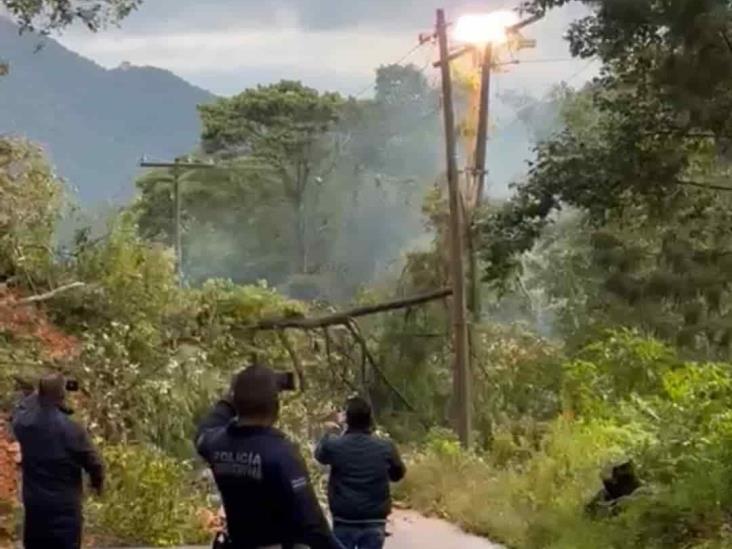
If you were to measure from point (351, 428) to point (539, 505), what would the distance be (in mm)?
7469

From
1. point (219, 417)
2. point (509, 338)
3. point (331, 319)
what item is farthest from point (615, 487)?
point (509, 338)

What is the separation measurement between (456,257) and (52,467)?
1522 cm

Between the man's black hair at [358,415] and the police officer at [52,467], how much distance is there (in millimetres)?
1410

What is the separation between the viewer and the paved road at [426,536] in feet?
47.3

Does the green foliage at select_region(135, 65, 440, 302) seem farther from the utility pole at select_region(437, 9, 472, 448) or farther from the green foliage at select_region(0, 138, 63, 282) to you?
the green foliage at select_region(0, 138, 63, 282)

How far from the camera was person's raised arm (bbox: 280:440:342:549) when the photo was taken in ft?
14.7

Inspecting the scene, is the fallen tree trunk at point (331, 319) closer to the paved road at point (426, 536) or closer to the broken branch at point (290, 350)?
the broken branch at point (290, 350)

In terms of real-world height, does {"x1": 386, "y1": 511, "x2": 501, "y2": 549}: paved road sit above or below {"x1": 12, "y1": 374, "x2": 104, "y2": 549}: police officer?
below

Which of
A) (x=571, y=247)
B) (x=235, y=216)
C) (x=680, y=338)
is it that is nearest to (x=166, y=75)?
(x=235, y=216)

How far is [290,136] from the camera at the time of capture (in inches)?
1795

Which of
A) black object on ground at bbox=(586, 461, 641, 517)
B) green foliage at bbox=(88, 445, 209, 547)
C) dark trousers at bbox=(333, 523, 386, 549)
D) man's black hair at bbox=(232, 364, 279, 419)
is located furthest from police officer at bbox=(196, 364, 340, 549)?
black object on ground at bbox=(586, 461, 641, 517)

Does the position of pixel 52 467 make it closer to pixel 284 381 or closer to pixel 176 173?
pixel 284 381

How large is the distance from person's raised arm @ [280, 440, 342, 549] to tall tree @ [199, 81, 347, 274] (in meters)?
40.8

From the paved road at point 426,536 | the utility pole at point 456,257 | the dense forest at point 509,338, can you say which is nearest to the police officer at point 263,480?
the dense forest at point 509,338
